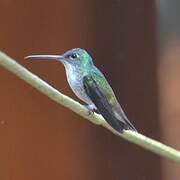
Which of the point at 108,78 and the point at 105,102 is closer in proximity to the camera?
the point at 105,102

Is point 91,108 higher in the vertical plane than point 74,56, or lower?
lower

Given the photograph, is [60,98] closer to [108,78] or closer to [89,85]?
[89,85]

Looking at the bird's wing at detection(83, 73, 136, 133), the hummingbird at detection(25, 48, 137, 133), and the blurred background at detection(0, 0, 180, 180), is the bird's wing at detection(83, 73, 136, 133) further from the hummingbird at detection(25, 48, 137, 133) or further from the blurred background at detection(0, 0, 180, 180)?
the blurred background at detection(0, 0, 180, 180)

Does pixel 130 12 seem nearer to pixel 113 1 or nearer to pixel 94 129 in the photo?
pixel 113 1

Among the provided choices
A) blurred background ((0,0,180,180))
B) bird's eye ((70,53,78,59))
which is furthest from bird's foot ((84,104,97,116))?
blurred background ((0,0,180,180))

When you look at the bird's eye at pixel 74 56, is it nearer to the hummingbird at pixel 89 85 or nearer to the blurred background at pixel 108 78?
the hummingbird at pixel 89 85

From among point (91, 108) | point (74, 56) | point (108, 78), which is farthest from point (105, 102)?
point (108, 78)

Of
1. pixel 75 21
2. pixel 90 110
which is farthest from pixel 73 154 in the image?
pixel 90 110
